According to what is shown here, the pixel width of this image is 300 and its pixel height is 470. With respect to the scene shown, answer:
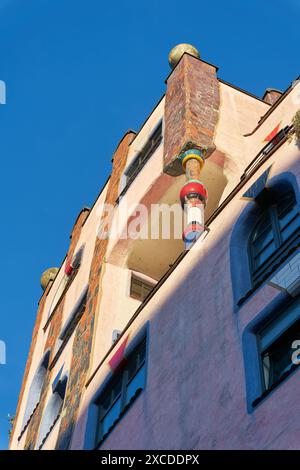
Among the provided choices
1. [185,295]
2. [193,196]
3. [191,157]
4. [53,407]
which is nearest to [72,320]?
[53,407]

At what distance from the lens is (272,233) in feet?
40.5

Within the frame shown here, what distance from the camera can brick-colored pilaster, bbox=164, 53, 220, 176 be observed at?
704 inches

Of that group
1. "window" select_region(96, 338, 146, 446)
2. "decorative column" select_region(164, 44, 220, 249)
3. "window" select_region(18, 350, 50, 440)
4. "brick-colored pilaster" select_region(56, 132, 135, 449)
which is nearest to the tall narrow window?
"window" select_region(18, 350, 50, 440)

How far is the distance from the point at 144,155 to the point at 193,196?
212 inches

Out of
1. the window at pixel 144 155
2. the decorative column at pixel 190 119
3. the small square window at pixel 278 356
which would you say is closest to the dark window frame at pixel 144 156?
the window at pixel 144 155

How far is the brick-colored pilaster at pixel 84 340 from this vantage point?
16438mm

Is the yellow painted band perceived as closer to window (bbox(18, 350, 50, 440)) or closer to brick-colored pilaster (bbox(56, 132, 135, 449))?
brick-colored pilaster (bbox(56, 132, 135, 449))

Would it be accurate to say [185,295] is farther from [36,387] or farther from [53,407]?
[36,387]

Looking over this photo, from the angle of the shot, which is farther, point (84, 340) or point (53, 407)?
point (53, 407)

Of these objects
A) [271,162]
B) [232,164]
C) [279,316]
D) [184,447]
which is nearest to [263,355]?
[279,316]

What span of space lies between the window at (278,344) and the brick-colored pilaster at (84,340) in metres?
6.41

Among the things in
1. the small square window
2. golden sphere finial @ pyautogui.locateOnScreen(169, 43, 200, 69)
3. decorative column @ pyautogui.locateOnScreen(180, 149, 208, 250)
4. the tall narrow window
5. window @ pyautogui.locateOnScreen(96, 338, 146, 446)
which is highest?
golden sphere finial @ pyautogui.locateOnScreen(169, 43, 200, 69)

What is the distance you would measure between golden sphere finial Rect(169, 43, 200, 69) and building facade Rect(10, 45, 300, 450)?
4 centimetres
